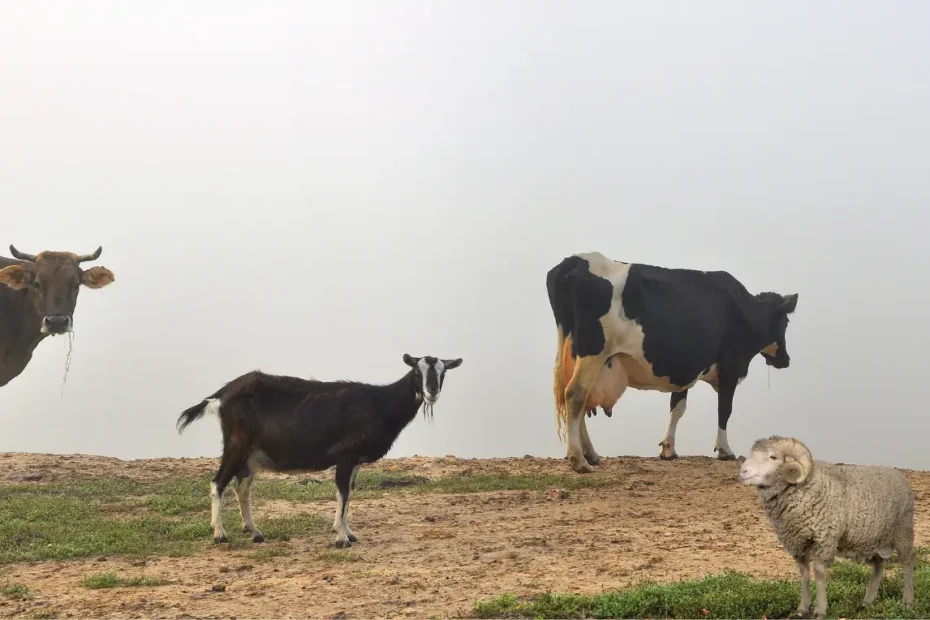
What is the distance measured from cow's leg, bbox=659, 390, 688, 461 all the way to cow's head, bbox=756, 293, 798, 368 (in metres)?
2.17

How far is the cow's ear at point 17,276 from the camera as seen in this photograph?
563 inches

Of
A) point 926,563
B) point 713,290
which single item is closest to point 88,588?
point 926,563

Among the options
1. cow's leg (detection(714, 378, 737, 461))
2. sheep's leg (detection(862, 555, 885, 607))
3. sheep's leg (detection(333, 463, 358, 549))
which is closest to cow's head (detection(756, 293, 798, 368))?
cow's leg (detection(714, 378, 737, 461))

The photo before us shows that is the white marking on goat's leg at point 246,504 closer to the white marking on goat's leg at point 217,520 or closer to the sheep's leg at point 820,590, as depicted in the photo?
the white marking on goat's leg at point 217,520

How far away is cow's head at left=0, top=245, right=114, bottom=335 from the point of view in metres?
14.2

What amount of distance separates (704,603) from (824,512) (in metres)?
1.13

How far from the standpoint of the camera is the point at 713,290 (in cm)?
A: 1745

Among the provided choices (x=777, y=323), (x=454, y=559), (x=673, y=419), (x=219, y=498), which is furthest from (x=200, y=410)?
(x=777, y=323)

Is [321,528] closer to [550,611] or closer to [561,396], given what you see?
[550,611]

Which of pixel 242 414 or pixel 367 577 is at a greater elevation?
pixel 242 414

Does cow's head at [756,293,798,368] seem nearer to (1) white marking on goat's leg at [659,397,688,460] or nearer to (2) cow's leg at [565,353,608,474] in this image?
(1) white marking on goat's leg at [659,397,688,460]

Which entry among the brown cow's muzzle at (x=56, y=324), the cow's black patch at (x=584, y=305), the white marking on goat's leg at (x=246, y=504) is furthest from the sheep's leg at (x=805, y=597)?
the brown cow's muzzle at (x=56, y=324)

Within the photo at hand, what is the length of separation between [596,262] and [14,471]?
1022 cm

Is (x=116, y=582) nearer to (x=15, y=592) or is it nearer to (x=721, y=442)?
(x=15, y=592)
